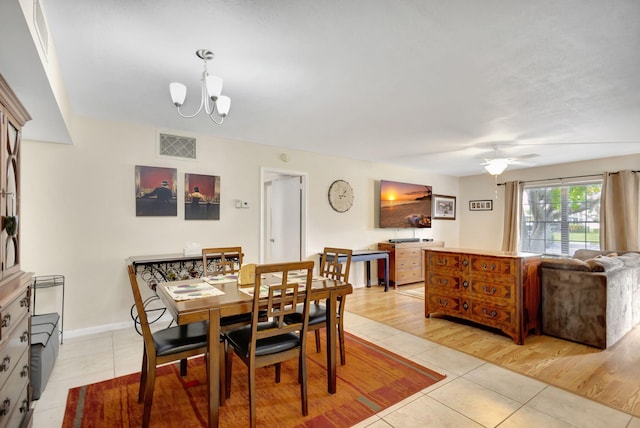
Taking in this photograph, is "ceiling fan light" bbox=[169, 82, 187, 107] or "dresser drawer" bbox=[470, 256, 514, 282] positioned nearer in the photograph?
"ceiling fan light" bbox=[169, 82, 187, 107]

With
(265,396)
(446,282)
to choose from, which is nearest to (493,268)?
(446,282)

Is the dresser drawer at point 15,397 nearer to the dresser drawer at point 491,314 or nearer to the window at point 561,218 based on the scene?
the dresser drawer at point 491,314

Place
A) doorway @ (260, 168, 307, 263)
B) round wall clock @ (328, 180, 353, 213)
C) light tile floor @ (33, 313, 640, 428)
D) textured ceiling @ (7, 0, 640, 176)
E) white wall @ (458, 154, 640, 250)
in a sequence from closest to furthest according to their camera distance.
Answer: textured ceiling @ (7, 0, 640, 176)
light tile floor @ (33, 313, 640, 428)
doorway @ (260, 168, 307, 263)
round wall clock @ (328, 180, 353, 213)
white wall @ (458, 154, 640, 250)

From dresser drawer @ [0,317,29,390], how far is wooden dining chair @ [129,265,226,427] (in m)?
0.51

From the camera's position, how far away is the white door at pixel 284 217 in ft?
17.0

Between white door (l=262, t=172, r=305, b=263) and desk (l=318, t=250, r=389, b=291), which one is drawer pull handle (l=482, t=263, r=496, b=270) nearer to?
desk (l=318, t=250, r=389, b=291)

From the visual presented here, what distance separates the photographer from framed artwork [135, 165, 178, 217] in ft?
12.2

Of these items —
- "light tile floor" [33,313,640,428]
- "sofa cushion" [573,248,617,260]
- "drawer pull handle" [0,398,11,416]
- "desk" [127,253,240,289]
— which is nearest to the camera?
"drawer pull handle" [0,398,11,416]

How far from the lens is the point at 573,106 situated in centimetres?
309

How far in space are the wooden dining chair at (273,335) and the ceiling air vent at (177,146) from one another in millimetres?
2695

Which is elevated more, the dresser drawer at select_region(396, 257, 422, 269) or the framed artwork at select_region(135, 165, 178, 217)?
the framed artwork at select_region(135, 165, 178, 217)

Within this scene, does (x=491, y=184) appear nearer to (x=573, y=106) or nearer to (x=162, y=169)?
(x=573, y=106)

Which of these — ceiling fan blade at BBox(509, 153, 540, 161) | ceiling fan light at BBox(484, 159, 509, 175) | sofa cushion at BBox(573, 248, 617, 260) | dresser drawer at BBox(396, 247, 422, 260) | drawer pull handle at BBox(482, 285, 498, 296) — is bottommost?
drawer pull handle at BBox(482, 285, 498, 296)

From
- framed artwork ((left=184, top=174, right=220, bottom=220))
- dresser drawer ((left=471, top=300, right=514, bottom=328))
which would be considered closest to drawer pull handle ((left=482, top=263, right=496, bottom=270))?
dresser drawer ((left=471, top=300, right=514, bottom=328))
